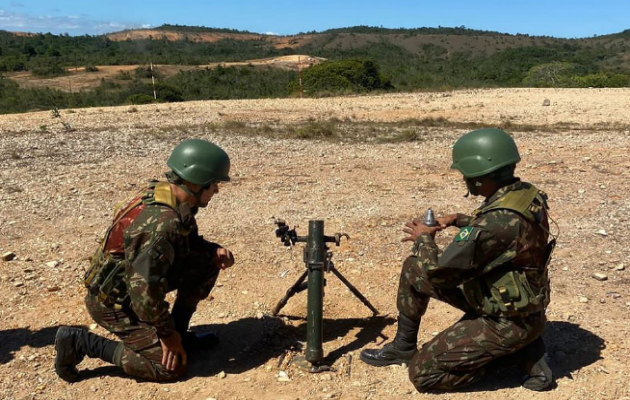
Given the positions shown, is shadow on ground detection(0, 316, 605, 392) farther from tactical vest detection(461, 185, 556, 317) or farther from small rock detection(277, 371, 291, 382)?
tactical vest detection(461, 185, 556, 317)

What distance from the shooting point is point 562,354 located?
3432 millimetres

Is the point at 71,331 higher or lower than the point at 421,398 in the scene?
higher

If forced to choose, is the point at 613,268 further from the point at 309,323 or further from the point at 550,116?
the point at 550,116

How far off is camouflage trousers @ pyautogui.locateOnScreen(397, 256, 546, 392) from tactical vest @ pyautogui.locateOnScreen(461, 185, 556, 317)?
9 centimetres

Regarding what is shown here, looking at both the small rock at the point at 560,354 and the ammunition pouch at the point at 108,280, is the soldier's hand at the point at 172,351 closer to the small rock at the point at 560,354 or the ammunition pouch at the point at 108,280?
the ammunition pouch at the point at 108,280

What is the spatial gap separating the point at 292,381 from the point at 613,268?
295 cm

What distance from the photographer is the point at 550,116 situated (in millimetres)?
13773

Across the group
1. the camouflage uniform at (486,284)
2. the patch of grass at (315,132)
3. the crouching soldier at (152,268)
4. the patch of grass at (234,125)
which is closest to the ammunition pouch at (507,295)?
the camouflage uniform at (486,284)

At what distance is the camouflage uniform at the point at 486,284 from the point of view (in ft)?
8.88

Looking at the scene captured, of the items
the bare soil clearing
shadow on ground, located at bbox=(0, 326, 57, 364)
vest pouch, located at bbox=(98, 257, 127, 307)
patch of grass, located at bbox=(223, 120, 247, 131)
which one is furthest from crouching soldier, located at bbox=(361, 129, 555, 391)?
the bare soil clearing

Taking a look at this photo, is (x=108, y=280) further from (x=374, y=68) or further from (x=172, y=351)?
(x=374, y=68)

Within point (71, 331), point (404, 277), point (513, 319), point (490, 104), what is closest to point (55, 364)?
point (71, 331)

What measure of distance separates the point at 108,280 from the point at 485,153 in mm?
2008

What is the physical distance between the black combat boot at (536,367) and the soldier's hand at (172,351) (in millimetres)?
1818
